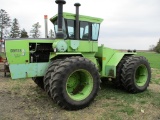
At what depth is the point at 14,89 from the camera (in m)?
8.47

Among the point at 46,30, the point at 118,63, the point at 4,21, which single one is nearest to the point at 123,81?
the point at 118,63

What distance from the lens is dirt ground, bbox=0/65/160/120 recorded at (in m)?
5.57

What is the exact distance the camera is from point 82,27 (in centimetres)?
744

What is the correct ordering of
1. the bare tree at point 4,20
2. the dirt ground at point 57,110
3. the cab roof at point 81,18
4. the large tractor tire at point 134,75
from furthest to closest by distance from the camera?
the bare tree at point 4,20
the large tractor tire at point 134,75
the cab roof at point 81,18
the dirt ground at point 57,110

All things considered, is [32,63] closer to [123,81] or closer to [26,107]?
[26,107]

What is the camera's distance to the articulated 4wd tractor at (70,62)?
19.7ft

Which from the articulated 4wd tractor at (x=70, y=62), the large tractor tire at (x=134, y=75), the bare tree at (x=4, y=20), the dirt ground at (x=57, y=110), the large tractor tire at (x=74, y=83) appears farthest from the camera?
the bare tree at (x=4, y=20)

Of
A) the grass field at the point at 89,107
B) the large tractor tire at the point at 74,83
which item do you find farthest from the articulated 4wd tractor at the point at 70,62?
the grass field at the point at 89,107

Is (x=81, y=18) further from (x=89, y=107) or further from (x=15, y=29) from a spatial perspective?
(x=15, y=29)

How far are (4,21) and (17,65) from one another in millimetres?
50893

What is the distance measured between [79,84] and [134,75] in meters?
2.20

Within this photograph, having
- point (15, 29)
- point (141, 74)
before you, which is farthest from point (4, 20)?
point (141, 74)

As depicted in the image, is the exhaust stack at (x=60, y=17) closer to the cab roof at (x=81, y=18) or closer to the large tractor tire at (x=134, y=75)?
the cab roof at (x=81, y=18)

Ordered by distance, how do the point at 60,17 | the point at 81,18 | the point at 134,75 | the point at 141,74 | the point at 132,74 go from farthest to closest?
the point at 141,74
the point at 134,75
the point at 132,74
the point at 81,18
the point at 60,17
